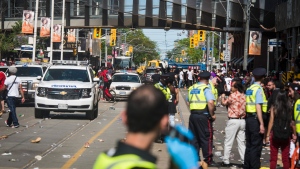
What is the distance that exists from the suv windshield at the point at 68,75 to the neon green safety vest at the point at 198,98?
45.1 feet

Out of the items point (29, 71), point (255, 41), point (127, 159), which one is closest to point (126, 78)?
point (29, 71)

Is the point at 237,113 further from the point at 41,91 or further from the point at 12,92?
the point at 41,91

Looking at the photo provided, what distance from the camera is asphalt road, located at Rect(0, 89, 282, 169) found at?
14.7 metres

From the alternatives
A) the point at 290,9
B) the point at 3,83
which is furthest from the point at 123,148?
the point at 290,9

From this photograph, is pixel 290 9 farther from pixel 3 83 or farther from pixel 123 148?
pixel 123 148

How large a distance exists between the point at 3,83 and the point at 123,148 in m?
19.1

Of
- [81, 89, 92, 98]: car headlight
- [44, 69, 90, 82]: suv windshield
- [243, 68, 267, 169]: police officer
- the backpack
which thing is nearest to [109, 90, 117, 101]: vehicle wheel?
[44, 69, 90, 82]: suv windshield

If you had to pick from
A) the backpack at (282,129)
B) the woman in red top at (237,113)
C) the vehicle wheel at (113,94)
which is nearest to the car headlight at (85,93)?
the woman in red top at (237,113)

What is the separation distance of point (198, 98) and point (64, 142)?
6406mm

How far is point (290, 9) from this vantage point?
37.8m

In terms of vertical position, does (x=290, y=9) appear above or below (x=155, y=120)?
above

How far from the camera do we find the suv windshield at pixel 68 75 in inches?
1043

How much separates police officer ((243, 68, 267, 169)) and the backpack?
245 millimetres

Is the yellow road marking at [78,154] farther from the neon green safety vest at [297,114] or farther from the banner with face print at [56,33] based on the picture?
the banner with face print at [56,33]
